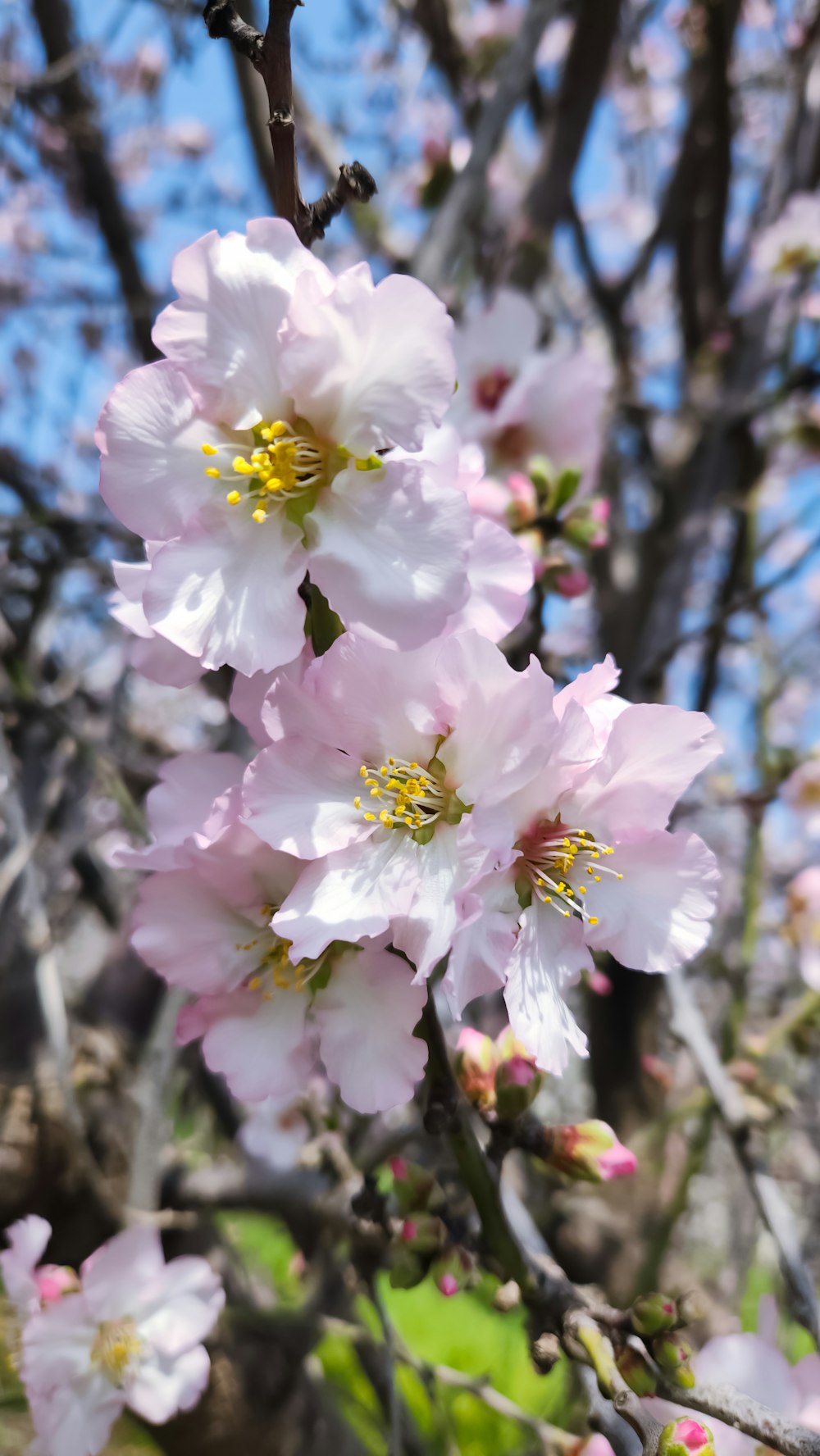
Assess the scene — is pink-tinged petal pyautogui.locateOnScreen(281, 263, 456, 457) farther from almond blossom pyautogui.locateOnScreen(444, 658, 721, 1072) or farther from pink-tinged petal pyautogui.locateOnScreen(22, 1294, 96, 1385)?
pink-tinged petal pyautogui.locateOnScreen(22, 1294, 96, 1385)

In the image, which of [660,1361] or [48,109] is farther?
[48,109]

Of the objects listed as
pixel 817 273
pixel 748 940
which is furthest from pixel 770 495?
pixel 748 940

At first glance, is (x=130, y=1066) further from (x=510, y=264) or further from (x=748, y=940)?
(x=510, y=264)

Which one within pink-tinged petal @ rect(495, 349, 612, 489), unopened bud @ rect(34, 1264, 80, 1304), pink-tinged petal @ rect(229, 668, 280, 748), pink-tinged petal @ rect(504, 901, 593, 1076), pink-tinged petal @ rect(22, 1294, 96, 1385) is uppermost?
pink-tinged petal @ rect(495, 349, 612, 489)

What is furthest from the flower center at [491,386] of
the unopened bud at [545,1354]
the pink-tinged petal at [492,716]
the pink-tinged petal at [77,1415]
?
the pink-tinged petal at [77,1415]

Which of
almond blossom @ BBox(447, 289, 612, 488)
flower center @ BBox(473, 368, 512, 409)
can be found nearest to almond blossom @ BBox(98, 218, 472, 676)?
almond blossom @ BBox(447, 289, 612, 488)

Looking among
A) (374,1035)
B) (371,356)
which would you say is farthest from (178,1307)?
Result: (371,356)

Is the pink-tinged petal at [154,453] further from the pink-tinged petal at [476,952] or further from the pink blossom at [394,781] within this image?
the pink-tinged petal at [476,952]
